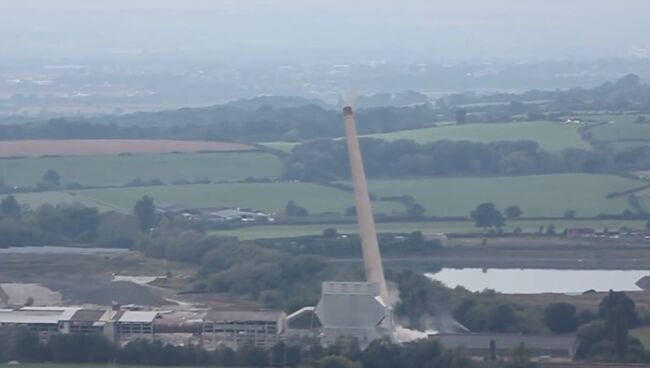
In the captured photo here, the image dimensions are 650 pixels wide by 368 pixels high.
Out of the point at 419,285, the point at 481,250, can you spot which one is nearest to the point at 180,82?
the point at 481,250

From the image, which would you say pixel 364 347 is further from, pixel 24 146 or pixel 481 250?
pixel 24 146

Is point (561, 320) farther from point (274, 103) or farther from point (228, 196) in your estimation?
point (274, 103)

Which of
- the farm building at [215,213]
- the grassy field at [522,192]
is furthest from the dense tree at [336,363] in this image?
the grassy field at [522,192]

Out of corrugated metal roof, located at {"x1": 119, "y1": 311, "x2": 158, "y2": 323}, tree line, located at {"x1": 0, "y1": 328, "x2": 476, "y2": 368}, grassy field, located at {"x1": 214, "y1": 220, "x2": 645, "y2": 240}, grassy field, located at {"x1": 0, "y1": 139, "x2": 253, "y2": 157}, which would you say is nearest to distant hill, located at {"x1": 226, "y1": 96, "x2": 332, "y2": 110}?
grassy field, located at {"x1": 0, "y1": 139, "x2": 253, "y2": 157}

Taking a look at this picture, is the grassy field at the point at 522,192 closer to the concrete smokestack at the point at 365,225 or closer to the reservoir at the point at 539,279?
the reservoir at the point at 539,279

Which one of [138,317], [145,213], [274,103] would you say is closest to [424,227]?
[145,213]

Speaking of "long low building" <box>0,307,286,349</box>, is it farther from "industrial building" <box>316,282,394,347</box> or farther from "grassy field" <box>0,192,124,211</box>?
"grassy field" <box>0,192,124,211</box>
